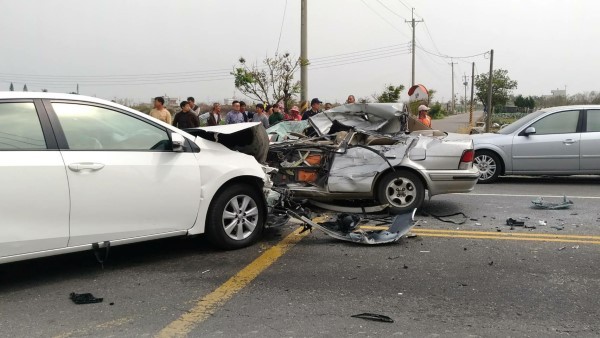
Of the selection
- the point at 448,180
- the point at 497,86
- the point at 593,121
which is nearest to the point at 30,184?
the point at 448,180

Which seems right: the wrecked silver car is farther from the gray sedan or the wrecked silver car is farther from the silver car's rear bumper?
the gray sedan

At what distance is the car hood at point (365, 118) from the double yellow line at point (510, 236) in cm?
205

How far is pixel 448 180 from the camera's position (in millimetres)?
6750

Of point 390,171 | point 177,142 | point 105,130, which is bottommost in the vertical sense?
point 390,171

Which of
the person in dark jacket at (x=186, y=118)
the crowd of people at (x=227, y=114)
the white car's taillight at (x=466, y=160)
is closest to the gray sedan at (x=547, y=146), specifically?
the crowd of people at (x=227, y=114)

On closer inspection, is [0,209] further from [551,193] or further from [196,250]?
[551,193]

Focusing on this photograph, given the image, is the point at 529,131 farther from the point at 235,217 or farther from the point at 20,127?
the point at 20,127

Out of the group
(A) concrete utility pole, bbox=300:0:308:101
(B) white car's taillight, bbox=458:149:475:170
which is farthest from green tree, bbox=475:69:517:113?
(B) white car's taillight, bbox=458:149:475:170

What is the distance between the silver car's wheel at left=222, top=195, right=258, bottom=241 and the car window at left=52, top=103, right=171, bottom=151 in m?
0.86

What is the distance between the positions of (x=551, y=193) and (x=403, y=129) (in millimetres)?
3055

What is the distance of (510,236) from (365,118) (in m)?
2.79

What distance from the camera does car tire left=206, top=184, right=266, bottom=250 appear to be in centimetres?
498

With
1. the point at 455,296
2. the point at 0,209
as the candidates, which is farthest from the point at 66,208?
the point at 455,296

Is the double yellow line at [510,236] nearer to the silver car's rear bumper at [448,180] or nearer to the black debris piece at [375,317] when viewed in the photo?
the silver car's rear bumper at [448,180]
